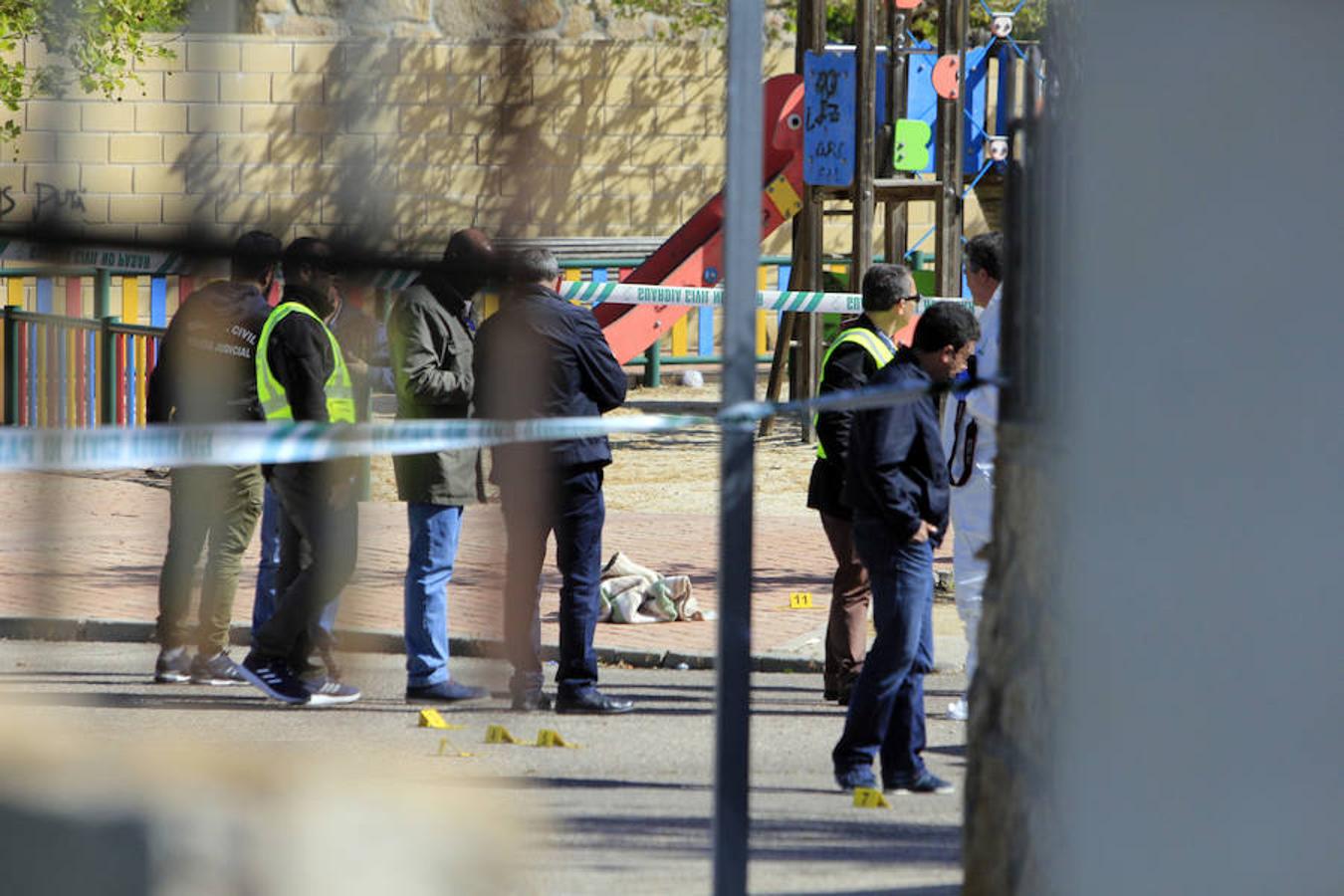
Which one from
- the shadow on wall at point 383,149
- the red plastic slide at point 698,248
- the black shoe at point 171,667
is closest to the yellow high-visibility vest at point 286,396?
the black shoe at point 171,667

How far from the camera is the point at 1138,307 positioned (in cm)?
327

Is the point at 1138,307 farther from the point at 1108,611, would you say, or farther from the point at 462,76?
the point at 462,76

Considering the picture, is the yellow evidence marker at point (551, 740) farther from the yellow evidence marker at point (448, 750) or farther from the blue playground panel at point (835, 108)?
the blue playground panel at point (835, 108)

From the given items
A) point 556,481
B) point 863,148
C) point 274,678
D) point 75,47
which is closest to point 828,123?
point 863,148

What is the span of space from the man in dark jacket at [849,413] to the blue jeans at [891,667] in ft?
3.64

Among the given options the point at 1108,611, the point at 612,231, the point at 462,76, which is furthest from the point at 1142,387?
the point at 612,231

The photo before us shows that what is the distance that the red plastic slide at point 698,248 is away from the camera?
15438 millimetres

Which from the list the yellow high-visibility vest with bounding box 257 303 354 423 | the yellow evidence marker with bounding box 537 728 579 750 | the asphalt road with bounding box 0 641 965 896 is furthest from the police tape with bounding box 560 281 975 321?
the yellow evidence marker with bounding box 537 728 579 750

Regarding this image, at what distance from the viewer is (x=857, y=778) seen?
623 cm

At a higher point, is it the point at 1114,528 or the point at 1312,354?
the point at 1312,354

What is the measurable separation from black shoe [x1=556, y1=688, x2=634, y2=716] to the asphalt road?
5 cm

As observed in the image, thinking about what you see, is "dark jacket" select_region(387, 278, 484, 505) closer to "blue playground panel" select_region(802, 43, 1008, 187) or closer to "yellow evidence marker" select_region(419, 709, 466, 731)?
"yellow evidence marker" select_region(419, 709, 466, 731)

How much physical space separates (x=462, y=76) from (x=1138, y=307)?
1.22 metres

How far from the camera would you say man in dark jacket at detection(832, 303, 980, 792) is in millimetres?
6055
